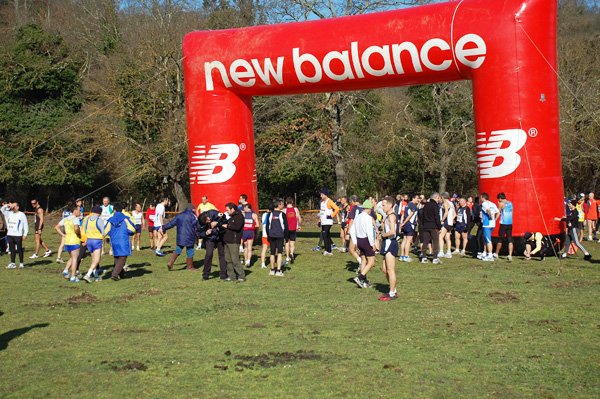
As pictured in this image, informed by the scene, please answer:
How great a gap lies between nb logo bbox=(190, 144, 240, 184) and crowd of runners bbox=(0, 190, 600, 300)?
1.04m

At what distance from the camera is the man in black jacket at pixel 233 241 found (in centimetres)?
1174

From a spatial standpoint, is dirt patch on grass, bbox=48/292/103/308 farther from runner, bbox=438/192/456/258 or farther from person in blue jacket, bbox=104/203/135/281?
runner, bbox=438/192/456/258

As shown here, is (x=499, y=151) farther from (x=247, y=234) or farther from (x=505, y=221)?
(x=247, y=234)

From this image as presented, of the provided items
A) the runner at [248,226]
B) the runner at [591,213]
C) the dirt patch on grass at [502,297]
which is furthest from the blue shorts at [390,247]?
the runner at [591,213]

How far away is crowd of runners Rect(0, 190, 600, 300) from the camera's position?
426 inches

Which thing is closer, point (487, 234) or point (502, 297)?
point (502, 297)

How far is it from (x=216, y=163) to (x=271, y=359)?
34.2 feet

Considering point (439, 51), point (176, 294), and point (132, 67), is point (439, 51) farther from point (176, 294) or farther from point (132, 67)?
point (132, 67)

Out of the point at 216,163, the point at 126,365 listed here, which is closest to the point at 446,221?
the point at 216,163

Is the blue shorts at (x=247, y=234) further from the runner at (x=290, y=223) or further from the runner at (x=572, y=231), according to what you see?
the runner at (x=572, y=231)

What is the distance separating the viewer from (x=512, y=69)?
1392cm

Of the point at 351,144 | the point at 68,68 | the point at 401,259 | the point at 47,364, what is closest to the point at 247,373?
the point at 47,364

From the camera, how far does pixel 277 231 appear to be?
12500 millimetres

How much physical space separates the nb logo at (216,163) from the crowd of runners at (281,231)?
3.43 feet
